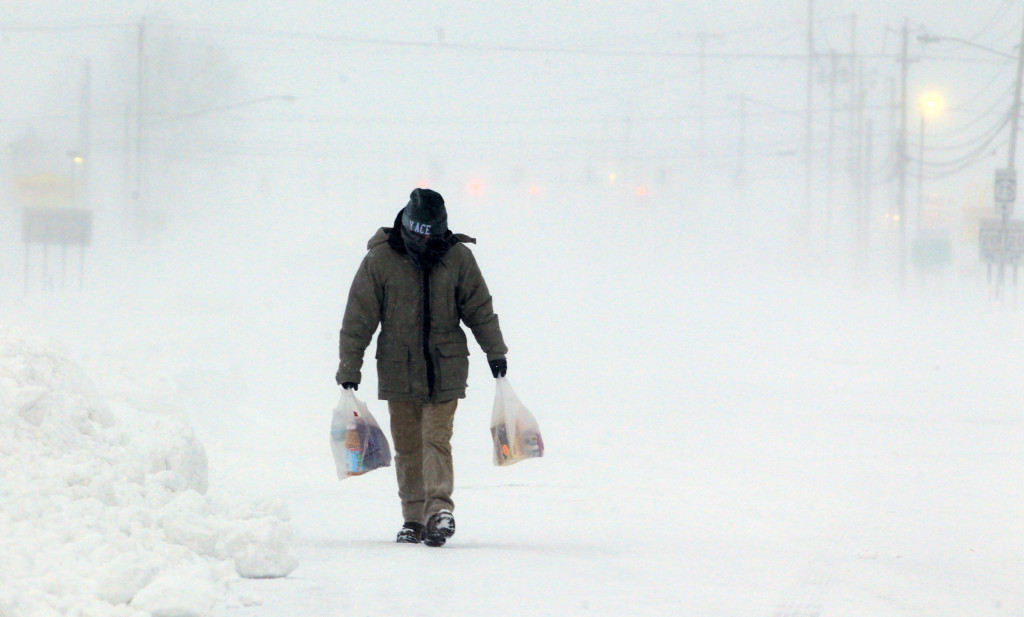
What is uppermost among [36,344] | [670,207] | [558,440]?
[670,207]

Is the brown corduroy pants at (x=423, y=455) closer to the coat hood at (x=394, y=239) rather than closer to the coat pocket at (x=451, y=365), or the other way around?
the coat pocket at (x=451, y=365)

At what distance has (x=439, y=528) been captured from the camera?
6207 mm

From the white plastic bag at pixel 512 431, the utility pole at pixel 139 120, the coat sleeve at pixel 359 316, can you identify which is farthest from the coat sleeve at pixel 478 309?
the utility pole at pixel 139 120

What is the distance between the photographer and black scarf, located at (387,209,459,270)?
6.16 meters

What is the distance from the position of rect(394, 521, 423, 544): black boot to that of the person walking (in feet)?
0.43

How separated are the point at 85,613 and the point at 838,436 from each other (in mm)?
9520

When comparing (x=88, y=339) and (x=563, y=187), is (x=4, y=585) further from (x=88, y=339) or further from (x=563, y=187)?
(x=563, y=187)

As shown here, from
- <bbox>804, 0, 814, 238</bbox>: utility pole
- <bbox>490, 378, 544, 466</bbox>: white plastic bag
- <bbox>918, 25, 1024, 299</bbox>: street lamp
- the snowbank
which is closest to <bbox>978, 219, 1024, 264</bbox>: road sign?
<bbox>918, 25, 1024, 299</bbox>: street lamp

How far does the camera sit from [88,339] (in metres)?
21.6

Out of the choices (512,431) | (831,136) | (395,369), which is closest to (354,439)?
(395,369)

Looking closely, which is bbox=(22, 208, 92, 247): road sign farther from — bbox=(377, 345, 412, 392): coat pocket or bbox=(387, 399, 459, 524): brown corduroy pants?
bbox=(377, 345, 412, 392): coat pocket

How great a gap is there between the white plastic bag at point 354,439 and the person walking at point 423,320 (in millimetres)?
143

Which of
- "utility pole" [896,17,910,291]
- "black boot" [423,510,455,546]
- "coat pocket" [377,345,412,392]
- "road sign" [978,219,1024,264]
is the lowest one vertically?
"black boot" [423,510,455,546]

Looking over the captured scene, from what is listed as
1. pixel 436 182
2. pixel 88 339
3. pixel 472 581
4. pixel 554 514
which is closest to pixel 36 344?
pixel 472 581
